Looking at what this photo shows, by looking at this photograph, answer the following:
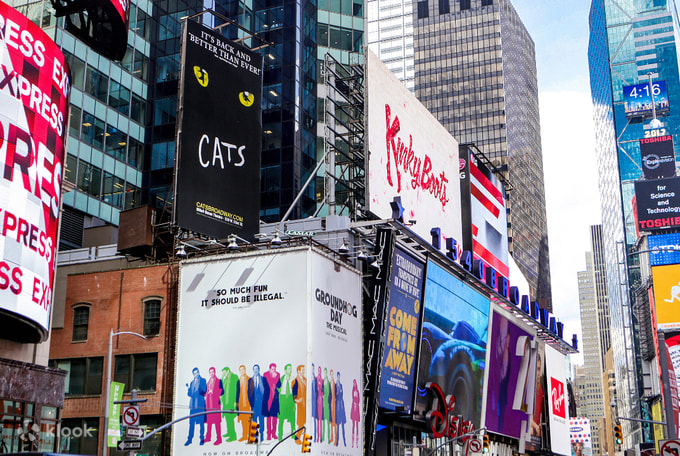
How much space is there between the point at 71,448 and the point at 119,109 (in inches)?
1396

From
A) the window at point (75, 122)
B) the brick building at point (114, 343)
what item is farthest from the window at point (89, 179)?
the brick building at point (114, 343)

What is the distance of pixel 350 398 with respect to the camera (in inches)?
1853

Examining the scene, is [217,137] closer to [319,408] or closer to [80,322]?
[80,322]

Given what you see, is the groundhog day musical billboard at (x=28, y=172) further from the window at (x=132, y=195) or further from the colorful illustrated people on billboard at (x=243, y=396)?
the window at (x=132, y=195)

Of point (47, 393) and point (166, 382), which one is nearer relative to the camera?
point (47, 393)

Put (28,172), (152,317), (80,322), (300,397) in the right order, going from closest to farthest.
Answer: (28,172) < (300,397) < (152,317) < (80,322)

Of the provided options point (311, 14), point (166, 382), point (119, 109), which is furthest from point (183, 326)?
point (311, 14)

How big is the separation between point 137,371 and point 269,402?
28.2 feet

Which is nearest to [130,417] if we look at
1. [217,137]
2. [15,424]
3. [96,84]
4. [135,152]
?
[15,424]

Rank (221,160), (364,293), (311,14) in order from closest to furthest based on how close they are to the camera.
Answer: (221,160)
(364,293)
(311,14)

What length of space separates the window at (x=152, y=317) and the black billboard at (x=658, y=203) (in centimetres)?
12775

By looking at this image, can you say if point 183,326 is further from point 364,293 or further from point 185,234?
point 364,293

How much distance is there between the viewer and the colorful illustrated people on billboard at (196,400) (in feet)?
148

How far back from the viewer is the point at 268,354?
44469 mm
